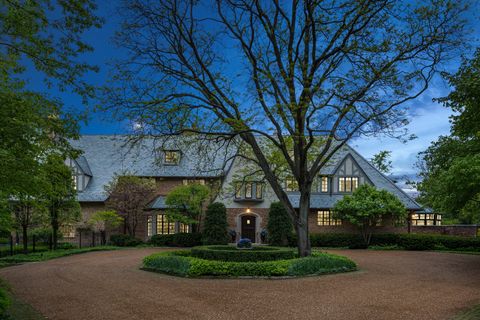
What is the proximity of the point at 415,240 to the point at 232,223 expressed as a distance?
1435 centimetres

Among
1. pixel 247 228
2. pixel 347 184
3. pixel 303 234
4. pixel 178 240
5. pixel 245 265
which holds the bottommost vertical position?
pixel 178 240

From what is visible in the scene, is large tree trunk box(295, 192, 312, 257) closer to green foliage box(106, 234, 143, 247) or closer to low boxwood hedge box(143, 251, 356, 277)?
low boxwood hedge box(143, 251, 356, 277)

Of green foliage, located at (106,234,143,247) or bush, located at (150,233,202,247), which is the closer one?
bush, located at (150,233,202,247)

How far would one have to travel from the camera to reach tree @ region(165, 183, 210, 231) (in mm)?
32375

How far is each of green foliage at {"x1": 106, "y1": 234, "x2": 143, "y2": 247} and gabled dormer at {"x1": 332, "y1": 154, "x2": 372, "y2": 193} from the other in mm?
17519

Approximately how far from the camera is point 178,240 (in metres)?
32.5

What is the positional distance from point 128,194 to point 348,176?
1887 centimetres

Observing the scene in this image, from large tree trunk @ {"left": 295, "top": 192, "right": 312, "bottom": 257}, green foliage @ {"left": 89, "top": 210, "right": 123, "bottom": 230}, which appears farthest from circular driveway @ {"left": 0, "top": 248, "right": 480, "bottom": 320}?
green foliage @ {"left": 89, "top": 210, "right": 123, "bottom": 230}

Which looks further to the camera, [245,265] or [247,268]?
[245,265]

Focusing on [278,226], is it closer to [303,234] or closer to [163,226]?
[163,226]

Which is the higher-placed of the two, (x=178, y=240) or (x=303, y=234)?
(x=303, y=234)

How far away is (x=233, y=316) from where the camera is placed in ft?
30.5

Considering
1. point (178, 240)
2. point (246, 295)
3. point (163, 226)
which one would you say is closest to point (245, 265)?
point (246, 295)

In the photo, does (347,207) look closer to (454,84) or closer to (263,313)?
(454,84)
